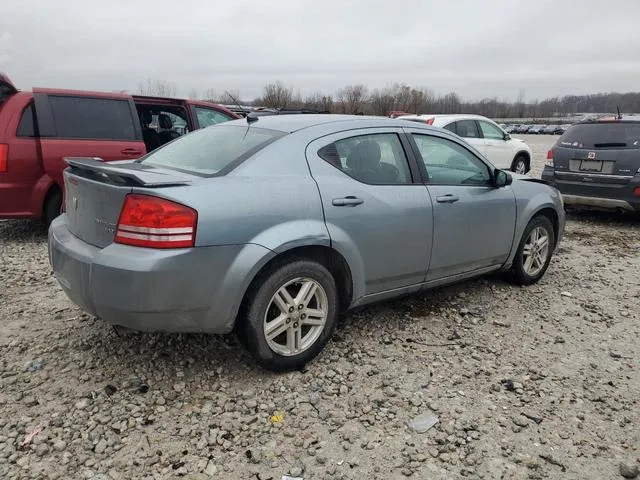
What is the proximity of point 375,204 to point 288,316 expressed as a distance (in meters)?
0.94

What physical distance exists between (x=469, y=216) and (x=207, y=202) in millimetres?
2186

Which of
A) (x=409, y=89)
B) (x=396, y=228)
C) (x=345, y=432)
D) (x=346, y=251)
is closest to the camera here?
(x=345, y=432)

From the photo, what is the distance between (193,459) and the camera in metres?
2.53

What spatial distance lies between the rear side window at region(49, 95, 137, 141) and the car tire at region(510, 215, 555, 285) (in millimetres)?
4765

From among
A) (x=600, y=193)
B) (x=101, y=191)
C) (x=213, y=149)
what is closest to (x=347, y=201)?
(x=213, y=149)

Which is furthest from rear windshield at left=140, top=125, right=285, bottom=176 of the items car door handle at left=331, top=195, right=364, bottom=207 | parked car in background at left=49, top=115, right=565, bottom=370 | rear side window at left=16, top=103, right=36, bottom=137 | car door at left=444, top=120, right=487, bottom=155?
car door at left=444, top=120, right=487, bottom=155

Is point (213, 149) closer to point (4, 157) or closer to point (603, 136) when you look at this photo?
point (4, 157)

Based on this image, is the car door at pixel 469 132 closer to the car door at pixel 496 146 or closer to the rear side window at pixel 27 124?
the car door at pixel 496 146

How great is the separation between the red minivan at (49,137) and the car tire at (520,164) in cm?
945

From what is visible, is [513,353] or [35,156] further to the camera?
[35,156]

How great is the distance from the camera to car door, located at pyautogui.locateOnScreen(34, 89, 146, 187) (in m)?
6.00

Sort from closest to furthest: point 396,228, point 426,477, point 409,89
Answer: point 426,477, point 396,228, point 409,89

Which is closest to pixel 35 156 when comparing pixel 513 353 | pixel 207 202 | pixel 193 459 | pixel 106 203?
pixel 106 203

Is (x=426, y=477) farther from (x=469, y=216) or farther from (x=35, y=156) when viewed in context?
(x=35, y=156)
